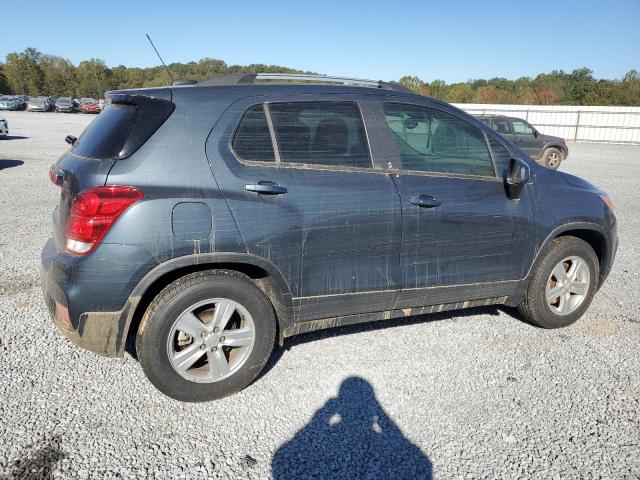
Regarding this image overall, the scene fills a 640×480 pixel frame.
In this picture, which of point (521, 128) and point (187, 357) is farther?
point (521, 128)

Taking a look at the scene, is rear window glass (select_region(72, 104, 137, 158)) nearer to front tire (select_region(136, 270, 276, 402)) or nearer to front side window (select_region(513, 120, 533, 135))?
front tire (select_region(136, 270, 276, 402))

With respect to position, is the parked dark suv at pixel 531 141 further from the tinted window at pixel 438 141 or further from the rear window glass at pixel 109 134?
the rear window glass at pixel 109 134

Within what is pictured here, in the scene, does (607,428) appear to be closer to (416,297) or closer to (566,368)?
(566,368)

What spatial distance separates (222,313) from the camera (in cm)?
299

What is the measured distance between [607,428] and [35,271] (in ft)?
16.9

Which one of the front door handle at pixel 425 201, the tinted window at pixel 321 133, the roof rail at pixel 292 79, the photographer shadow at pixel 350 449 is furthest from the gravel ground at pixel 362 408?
the roof rail at pixel 292 79

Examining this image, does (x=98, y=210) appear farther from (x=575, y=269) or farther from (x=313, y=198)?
(x=575, y=269)

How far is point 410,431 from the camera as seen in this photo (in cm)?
284

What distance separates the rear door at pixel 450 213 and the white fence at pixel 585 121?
2839 cm

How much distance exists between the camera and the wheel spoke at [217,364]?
3012mm

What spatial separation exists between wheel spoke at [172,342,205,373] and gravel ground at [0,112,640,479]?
27cm

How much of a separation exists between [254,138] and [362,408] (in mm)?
1763

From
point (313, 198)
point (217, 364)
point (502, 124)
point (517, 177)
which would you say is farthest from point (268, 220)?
point (502, 124)

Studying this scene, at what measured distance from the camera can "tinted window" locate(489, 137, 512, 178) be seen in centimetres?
379
